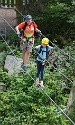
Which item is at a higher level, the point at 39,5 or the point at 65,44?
the point at 39,5

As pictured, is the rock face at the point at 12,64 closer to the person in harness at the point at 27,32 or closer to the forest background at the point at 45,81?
the forest background at the point at 45,81

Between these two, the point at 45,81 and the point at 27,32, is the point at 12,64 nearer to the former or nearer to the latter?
the point at 45,81

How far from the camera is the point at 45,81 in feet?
22.6

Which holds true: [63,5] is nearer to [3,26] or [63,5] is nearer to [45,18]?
[45,18]

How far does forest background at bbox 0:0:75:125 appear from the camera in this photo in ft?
19.4

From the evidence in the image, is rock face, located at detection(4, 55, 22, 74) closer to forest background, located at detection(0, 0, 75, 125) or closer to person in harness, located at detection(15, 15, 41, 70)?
forest background, located at detection(0, 0, 75, 125)

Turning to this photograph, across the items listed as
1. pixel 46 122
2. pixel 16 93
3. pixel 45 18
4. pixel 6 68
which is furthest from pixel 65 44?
pixel 46 122

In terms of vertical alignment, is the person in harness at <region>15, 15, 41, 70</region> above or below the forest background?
above

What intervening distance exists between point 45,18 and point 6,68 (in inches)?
77.0

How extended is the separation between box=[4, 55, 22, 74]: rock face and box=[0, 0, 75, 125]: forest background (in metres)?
0.13

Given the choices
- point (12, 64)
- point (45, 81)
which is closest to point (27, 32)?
point (45, 81)

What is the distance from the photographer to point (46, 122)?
19.4 ft

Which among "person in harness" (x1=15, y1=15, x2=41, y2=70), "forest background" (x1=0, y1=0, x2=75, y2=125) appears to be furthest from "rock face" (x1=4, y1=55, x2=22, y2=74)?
"person in harness" (x1=15, y1=15, x2=41, y2=70)

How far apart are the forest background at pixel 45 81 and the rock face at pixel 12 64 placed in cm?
13
